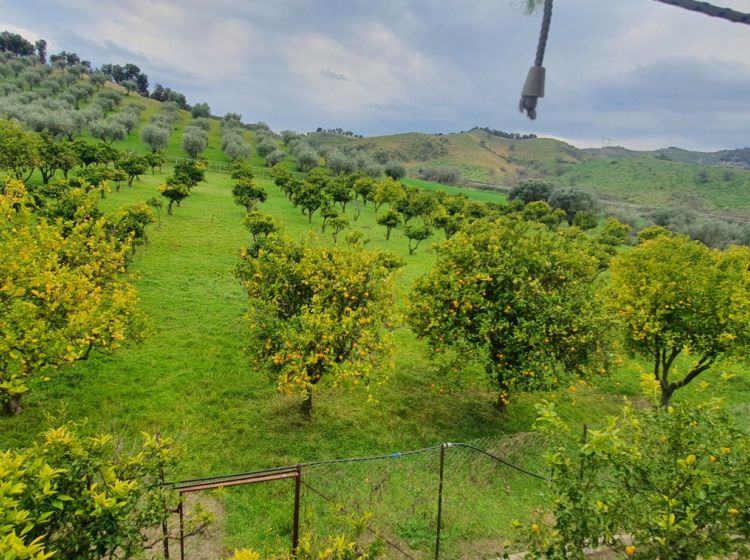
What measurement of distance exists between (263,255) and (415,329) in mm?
5502

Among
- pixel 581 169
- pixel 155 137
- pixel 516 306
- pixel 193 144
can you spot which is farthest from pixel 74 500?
pixel 581 169

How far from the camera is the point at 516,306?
41.7ft

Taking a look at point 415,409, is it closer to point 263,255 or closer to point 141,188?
point 263,255

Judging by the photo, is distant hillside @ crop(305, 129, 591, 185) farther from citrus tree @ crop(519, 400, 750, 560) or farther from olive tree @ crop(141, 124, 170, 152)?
citrus tree @ crop(519, 400, 750, 560)

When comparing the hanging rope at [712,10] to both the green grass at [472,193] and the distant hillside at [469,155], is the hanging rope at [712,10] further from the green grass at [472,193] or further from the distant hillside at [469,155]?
the distant hillside at [469,155]

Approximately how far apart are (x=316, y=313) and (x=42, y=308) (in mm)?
6583

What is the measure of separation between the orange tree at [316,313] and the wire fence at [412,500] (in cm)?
234

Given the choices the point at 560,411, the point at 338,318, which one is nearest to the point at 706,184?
the point at 560,411

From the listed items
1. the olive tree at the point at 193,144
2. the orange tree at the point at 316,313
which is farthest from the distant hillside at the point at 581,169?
the orange tree at the point at 316,313

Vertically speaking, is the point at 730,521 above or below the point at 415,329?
above

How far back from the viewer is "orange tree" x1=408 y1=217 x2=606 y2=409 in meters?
12.5

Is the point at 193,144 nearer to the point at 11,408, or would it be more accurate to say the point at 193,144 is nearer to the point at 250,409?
the point at 11,408

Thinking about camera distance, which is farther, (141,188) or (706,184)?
(706,184)

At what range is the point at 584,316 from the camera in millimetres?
12711
